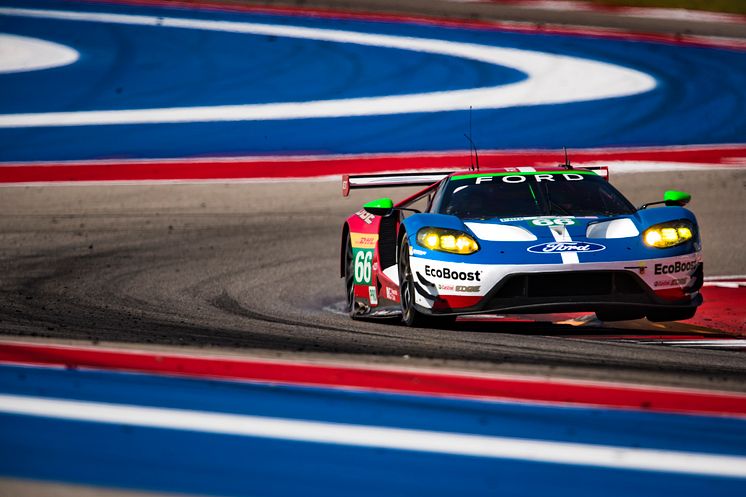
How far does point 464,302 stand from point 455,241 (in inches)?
13.8

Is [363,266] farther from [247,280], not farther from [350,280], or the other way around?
[247,280]

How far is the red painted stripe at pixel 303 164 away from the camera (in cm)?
1326

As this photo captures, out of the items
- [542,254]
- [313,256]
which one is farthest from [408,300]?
[313,256]

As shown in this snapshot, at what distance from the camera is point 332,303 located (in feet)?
33.0

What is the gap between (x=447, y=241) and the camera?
23.9ft

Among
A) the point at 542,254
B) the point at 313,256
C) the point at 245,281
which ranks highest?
the point at 542,254

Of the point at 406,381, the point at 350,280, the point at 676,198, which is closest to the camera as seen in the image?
the point at 406,381

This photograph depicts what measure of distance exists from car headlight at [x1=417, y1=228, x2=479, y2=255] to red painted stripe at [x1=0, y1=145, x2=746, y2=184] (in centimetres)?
579

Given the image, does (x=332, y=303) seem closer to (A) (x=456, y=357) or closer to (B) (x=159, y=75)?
→ (A) (x=456, y=357)

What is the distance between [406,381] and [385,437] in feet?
3.01

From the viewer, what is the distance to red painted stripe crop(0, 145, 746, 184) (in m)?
13.3

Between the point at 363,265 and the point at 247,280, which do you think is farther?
the point at 247,280

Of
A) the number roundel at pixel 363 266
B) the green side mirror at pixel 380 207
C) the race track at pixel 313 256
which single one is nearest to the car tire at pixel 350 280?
the number roundel at pixel 363 266

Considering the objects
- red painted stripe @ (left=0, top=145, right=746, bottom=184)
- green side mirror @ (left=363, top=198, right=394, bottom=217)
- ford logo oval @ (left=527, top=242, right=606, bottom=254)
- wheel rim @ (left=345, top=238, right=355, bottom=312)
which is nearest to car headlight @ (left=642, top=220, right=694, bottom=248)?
ford logo oval @ (left=527, top=242, right=606, bottom=254)
